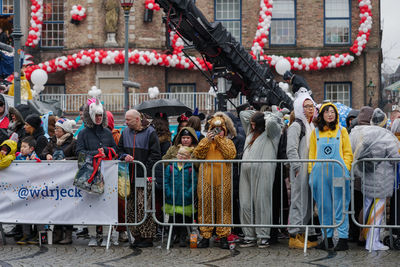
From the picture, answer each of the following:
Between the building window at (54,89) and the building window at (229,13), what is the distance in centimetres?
858

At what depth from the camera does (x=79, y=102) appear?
3102 cm

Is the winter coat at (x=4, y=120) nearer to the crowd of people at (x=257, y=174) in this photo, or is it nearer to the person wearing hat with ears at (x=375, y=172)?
the crowd of people at (x=257, y=174)

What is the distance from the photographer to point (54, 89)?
33.8 metres

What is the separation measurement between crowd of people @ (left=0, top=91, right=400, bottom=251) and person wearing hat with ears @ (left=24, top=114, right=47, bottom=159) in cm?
37

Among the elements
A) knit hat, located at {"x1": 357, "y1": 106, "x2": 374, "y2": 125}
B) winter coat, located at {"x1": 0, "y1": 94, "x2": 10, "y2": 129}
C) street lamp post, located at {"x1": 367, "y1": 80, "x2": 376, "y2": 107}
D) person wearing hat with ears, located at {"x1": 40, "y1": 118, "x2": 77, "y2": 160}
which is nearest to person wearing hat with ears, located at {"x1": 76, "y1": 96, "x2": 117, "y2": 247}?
person wearing hat with ears, located at {"x1": 40, "y1": 118, "x2": 77, "y2": 160}

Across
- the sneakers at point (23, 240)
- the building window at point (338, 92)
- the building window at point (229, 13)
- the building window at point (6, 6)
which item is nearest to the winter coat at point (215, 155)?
the sneakers at point (23, 240)

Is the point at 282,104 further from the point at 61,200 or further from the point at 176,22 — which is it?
the point at 61,200

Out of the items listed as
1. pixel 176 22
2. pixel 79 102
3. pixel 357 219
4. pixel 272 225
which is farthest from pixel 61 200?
pixel 79 102

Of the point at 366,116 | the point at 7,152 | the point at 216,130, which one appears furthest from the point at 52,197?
the point at 366,116

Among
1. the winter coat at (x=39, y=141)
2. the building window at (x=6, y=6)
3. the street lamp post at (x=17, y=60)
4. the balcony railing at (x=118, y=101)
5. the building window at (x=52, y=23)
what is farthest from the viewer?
the building window at (x=6, y=6)

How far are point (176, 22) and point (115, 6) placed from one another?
604 inches

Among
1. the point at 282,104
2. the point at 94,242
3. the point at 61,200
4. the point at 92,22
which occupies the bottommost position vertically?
the point at 94,242

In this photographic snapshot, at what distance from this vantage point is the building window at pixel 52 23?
111 feet

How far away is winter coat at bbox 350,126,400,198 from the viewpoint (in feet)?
29.4
